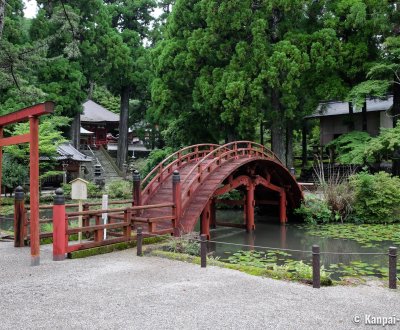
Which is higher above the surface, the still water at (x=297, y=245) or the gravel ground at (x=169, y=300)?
the gravel ground at (x=169, y=300)

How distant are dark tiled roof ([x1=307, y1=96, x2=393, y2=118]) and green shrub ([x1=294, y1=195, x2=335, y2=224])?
9426mm

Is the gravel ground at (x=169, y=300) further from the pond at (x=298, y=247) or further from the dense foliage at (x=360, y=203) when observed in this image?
the dense foliage at (x=360, y=203)

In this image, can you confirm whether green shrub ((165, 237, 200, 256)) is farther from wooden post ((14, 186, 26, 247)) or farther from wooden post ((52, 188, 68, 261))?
wooden post ((14, 186, 26, 247))

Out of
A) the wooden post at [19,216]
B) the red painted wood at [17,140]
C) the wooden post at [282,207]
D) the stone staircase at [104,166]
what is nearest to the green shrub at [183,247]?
the wooden post at [19,216]

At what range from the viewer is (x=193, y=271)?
809cm

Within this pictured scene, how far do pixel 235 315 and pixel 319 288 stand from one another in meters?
2.01

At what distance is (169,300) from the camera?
6250 millimetres

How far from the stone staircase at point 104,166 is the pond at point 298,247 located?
1713 cm

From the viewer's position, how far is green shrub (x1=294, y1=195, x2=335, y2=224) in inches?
734

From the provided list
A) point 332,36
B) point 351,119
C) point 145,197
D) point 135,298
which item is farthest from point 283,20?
point 135,298

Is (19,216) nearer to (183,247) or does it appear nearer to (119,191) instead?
(183,247)

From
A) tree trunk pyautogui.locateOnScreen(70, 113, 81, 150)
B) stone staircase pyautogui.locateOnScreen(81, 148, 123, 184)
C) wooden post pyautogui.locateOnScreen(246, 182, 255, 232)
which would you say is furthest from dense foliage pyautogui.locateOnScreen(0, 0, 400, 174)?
stone staircase pyautogui.locateOnScreen(81, 148, 123, 184)

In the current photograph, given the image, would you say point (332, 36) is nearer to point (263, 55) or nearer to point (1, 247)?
point (263, 55)

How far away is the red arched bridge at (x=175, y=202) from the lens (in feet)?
31.6
